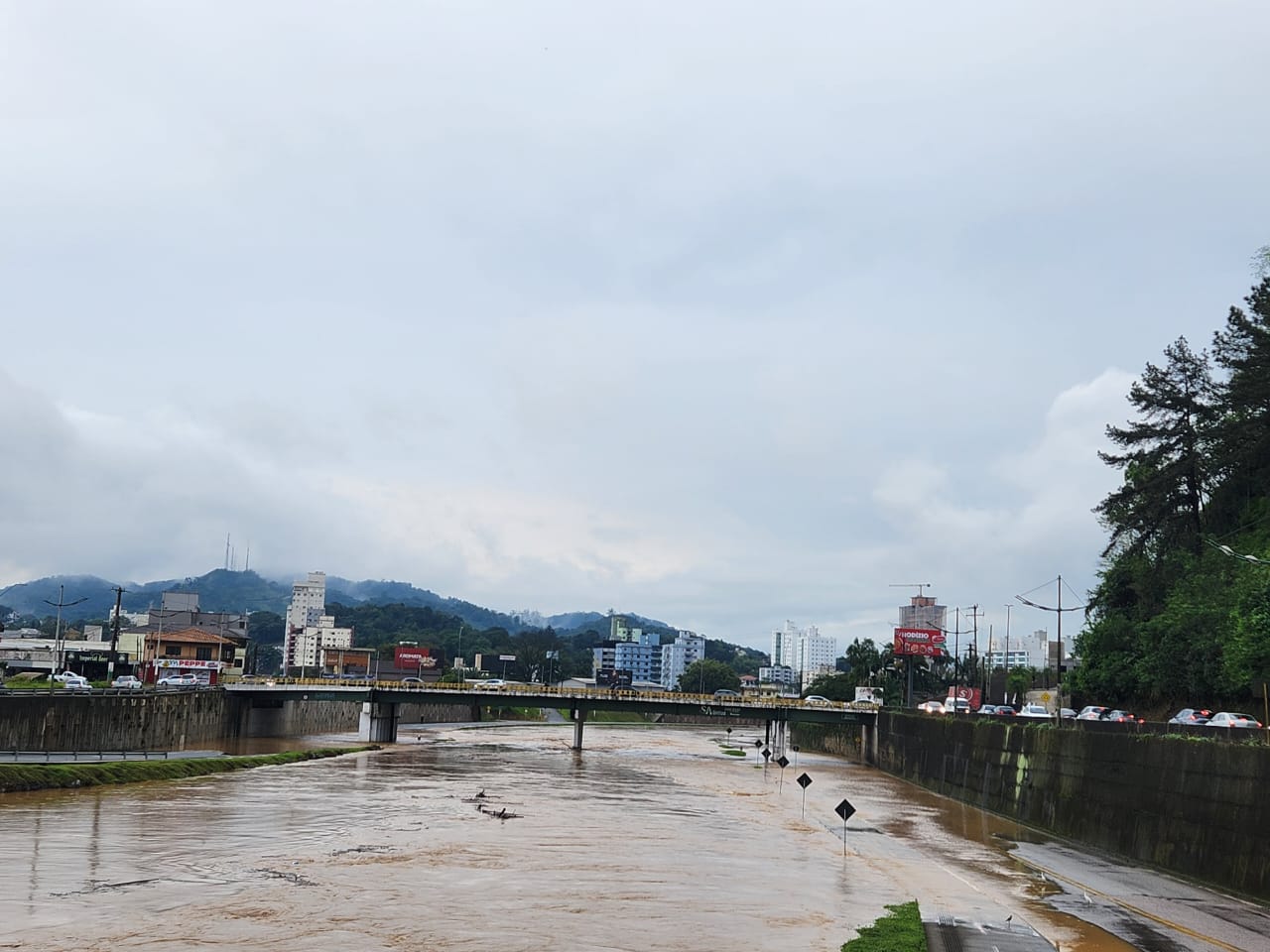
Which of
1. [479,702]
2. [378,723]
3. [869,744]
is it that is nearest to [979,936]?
[869,744]

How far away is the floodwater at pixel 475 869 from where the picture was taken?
33.6 metres

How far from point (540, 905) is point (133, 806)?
102ft

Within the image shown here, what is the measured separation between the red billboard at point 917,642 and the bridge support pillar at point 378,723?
62.8m

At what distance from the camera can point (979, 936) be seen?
3391 cm

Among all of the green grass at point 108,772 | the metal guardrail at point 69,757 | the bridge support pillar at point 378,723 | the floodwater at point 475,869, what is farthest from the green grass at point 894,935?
the bridge support pillar at point 378,723

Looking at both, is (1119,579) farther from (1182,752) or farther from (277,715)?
(277,715)

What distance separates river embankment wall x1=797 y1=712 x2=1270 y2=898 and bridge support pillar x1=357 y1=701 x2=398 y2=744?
73.6 meters

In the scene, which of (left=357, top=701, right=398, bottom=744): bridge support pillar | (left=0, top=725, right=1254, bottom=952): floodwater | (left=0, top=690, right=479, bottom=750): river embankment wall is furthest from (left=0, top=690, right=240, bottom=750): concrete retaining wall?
(left=357, top=701, right=398, bottom=744): bridge support pillar

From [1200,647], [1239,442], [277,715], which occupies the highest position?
[1239,442]

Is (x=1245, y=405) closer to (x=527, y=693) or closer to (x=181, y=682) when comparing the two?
(x=527, y=693)

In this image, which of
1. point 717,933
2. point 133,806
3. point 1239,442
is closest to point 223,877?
point 717,933

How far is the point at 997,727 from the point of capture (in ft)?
259

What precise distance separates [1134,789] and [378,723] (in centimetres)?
10258

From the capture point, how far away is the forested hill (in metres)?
85.8
